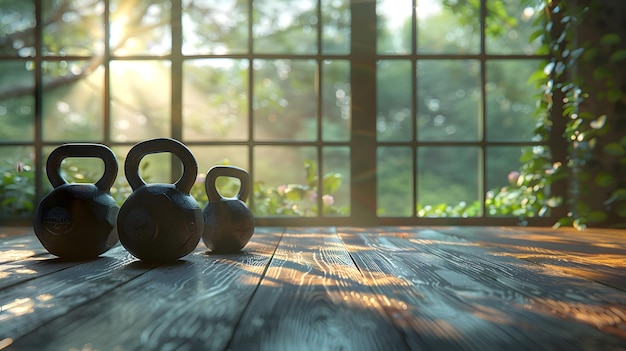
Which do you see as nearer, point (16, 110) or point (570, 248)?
point (570, 248)

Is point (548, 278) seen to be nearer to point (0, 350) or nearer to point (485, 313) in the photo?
point (485, 313)

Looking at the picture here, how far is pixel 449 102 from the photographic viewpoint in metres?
13.3

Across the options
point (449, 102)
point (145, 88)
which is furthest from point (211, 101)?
point (449, 102)

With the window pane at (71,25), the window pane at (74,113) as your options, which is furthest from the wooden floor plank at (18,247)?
the window pane at (74,113)

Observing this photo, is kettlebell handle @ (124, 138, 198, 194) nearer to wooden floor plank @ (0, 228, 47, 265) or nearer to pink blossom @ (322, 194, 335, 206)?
wooden floor plank @ (0, 228, 47, 265)

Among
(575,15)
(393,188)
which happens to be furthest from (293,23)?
(575,15)

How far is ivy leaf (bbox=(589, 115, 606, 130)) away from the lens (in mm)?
2389

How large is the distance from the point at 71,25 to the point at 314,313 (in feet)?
25.4

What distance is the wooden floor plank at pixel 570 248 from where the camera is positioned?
1183 mm

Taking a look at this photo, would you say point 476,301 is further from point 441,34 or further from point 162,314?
point 441,34

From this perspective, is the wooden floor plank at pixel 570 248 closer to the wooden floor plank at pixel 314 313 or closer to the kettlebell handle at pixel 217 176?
the wooden floor plank at pixel 314 313

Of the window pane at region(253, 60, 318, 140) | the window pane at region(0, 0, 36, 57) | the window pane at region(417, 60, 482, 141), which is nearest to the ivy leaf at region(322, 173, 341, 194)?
the window pane at region(0, 0, 36, 57)

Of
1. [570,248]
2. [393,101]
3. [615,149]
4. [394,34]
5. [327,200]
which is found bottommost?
[570,248]

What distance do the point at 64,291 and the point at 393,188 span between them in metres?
11.8
